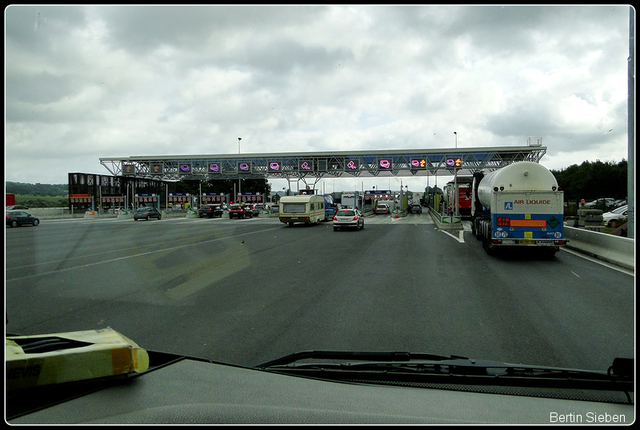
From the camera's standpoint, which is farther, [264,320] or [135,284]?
[135,284]

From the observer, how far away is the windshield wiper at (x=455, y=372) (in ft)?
9.86

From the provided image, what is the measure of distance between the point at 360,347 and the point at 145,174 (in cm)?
6438

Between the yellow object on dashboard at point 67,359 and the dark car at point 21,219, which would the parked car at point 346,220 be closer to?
the dark car at point 21,219

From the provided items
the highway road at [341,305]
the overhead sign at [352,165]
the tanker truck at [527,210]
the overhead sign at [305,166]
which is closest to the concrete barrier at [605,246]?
the highway road at [341,305]

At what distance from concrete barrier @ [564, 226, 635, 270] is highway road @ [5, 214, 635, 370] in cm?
76

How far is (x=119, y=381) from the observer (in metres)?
2.69

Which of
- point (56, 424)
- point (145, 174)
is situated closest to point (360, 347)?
point (56, 424)

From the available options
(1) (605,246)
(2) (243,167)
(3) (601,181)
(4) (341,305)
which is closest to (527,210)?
(1) (605,246)

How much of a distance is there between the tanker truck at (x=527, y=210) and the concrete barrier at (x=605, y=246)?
1320mm

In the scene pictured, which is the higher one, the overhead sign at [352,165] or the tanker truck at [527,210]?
the overhead sign at [352,165]

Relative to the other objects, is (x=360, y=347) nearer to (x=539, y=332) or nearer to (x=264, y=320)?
(x=264, y=320)

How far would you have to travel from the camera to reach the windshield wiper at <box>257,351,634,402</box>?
301 cm

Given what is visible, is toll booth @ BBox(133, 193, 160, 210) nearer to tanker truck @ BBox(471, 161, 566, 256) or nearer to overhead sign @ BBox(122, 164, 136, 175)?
overhead sign @ BBox(122, 164, 136, 175)

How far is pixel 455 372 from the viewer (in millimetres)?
3262
